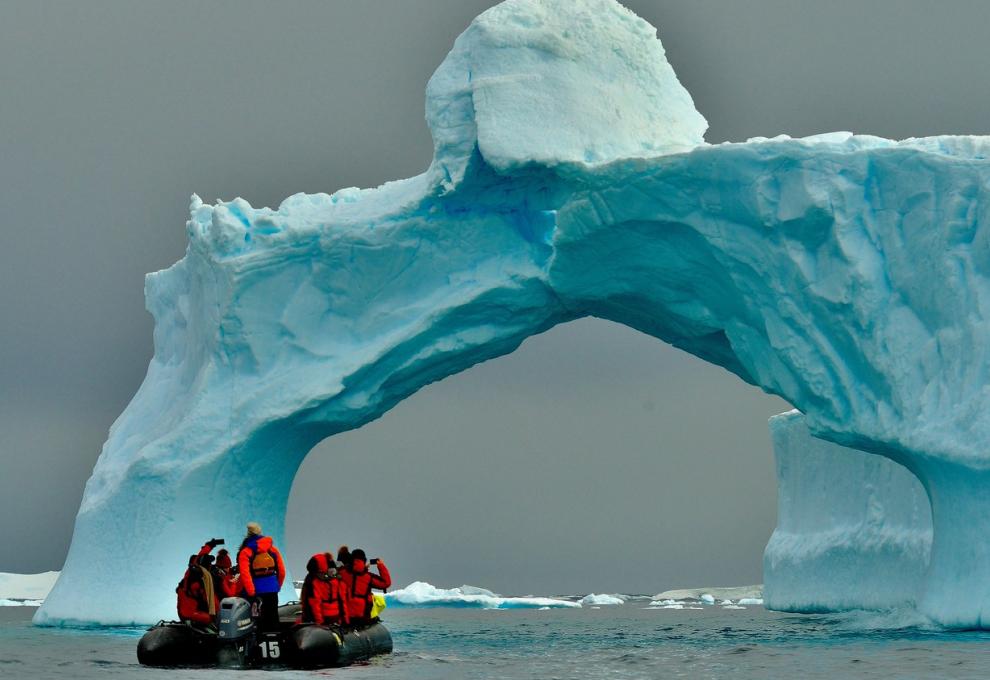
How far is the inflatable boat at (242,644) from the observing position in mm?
15008

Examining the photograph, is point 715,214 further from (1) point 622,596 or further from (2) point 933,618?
(1) point 622,596

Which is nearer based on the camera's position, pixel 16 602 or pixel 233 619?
pixel 233 619

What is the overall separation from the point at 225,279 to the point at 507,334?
12.6 ft

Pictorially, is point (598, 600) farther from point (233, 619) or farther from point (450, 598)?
point (233, 619)

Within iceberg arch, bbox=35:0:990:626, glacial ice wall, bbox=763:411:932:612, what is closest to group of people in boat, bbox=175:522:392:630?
iceberg arch, bbox=35:0:990:626

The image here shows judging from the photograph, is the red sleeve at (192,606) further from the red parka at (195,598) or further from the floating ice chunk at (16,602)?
the floating ice chunk at (16,602)

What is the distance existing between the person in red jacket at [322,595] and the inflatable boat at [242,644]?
8.3 inches

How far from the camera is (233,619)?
15.0 m

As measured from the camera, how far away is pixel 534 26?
20750mm

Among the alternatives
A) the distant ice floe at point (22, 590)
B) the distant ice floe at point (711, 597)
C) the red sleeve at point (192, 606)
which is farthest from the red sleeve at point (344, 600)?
the distant ice floe at point (22, 590)

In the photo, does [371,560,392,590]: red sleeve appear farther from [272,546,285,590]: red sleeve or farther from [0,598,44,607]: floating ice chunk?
[0,598,44,607]: floating ice chunk

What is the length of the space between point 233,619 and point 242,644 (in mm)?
372

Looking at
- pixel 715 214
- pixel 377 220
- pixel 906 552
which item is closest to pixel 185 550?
pixel 377 220

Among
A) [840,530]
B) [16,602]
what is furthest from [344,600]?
[16,602]
